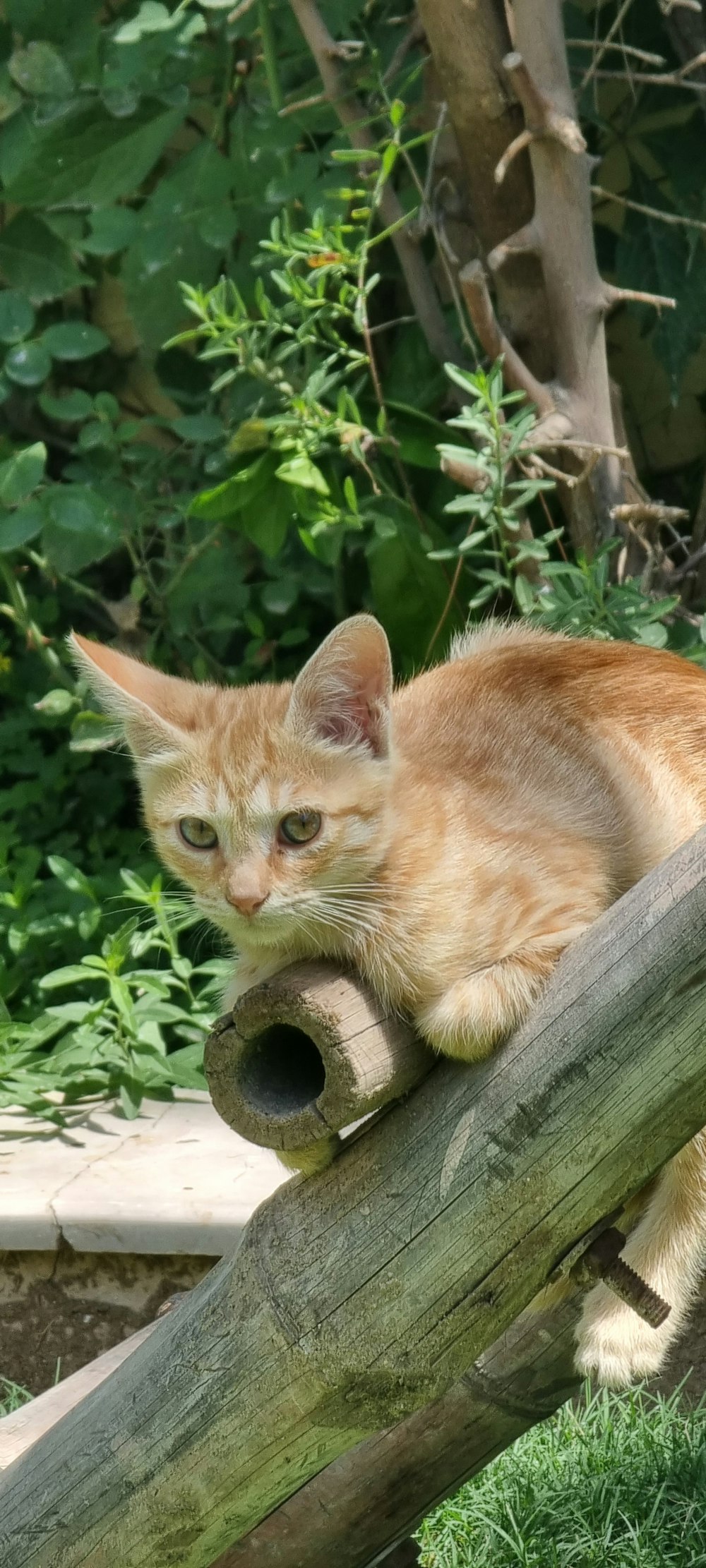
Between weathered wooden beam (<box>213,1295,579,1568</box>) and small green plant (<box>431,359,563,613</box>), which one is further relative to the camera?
small green plant (<box>431,359,563,613</box>)

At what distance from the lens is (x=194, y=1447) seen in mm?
1897

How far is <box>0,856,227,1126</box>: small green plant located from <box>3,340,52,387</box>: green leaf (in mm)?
1313

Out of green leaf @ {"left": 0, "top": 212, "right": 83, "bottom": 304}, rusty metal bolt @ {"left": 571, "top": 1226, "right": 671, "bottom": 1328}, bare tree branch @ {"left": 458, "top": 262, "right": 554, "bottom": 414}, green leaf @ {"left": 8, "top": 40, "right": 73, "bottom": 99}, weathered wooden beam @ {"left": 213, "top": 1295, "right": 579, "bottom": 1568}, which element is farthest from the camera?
green leaf @ {"left": 0, "top": 212, "right": 83, "bottom": 304}

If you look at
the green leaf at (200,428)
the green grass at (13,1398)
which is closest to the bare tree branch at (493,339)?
the green leaf at (200,428)

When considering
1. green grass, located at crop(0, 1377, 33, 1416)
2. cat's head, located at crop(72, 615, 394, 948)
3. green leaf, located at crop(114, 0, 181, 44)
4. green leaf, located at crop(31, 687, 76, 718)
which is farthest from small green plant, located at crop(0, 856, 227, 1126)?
green leaf, located at crop(114, 0, 181, 44)

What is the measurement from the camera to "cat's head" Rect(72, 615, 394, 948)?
1877 millimetres

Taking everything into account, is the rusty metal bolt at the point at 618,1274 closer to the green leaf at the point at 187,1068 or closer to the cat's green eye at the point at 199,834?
the cat's green eye at the point at 199,834

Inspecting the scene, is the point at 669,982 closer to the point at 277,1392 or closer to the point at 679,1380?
the point at 277,1392

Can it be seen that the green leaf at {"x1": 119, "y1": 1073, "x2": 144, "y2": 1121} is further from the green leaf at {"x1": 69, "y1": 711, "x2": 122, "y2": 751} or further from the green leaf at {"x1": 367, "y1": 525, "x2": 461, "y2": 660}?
the green leaf at {"x1": 367, "y1": 525, "x2": 461, "y2": 660}

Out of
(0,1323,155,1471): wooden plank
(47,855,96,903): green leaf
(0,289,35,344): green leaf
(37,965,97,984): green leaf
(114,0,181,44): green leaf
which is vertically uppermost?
(114,0,181,44): green leaf

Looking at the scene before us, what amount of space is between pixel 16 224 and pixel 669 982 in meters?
3.79

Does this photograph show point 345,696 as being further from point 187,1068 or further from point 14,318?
point 14,318

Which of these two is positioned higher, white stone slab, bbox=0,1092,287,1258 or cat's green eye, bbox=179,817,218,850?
cat's green eye, bbox=179,817,218,850

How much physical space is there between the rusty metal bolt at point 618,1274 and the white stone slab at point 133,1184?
1436mm
